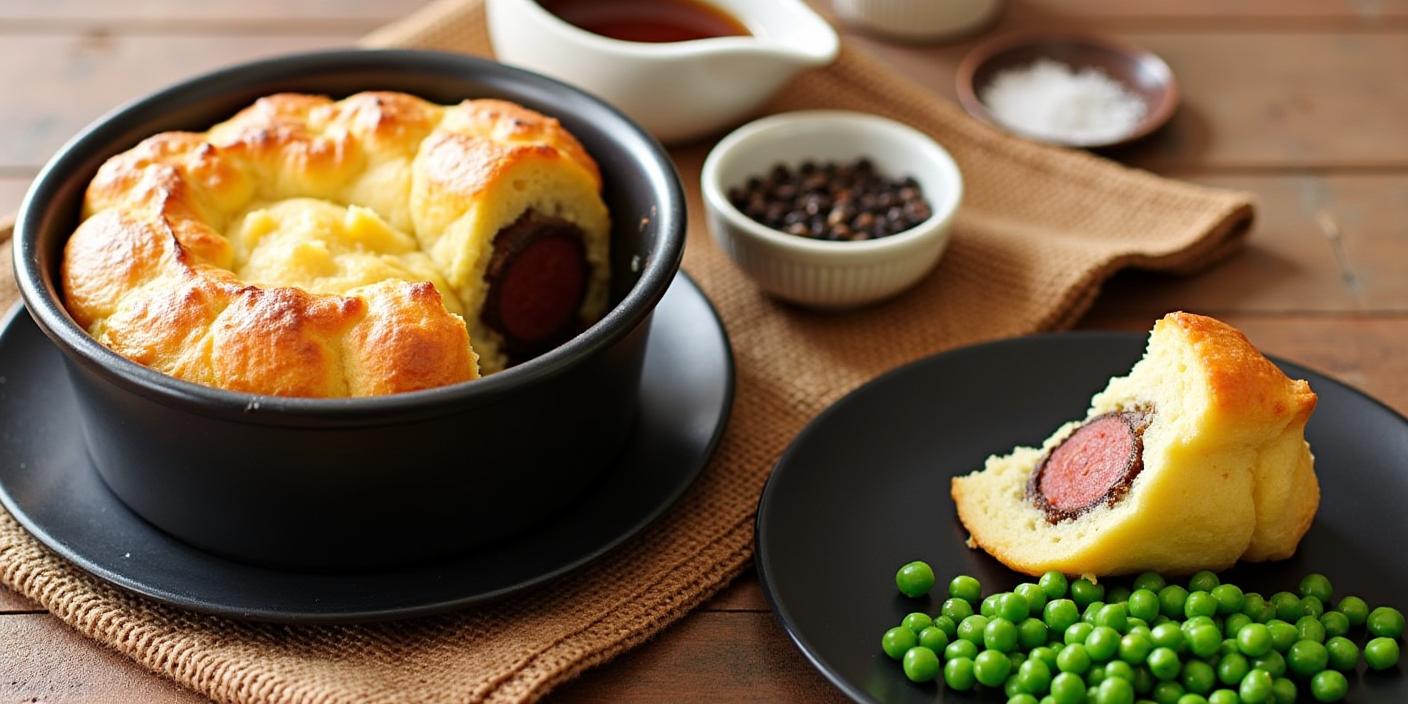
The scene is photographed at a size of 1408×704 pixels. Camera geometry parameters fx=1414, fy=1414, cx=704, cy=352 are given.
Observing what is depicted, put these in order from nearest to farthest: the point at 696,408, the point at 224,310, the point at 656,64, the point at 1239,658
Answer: the point at 1239,658
the point at 224,310
the point at 696,408
the point at 656,64

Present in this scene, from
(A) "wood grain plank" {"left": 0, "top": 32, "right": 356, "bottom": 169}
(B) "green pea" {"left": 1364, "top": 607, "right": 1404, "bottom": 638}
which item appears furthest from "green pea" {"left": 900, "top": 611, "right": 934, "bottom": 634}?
(A) "wood grain plank" {"left": 0, "top": 32, "right": 356, "bottom": 169}

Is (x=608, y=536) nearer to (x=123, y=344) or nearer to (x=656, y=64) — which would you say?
(x=123, y=344)

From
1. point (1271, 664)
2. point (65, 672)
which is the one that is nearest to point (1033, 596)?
point (1271, 664)

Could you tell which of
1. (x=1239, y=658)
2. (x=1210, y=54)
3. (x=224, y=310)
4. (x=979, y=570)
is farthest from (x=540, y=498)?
(x=1210, y=54)

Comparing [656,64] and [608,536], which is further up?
[656,64]

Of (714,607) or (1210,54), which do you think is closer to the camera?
(714,607)

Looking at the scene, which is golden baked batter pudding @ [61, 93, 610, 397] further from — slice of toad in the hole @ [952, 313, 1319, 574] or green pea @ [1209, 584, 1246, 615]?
green pea @ [1209, 584, 1246, 615]

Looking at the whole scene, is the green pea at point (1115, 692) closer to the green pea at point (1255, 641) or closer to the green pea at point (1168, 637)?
the green pea at point (1168, 637)
